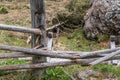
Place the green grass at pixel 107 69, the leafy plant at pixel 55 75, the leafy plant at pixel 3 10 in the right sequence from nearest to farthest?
the leafy plant at pixel 55 75
the green grass at pixel 107 69
the leafy plant at pixel 3 10

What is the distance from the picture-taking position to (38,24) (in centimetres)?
433

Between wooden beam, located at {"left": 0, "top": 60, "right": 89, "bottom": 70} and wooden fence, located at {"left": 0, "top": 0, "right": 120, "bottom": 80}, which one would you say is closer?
wooden fence, located at {"left": 0, "top": 0, "right": 120, "bottom": 80}

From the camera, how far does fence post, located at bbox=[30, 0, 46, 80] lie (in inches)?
167

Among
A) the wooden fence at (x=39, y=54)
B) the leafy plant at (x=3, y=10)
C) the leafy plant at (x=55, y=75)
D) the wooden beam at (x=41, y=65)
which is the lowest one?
the leafy plant at (x=55, y=75)

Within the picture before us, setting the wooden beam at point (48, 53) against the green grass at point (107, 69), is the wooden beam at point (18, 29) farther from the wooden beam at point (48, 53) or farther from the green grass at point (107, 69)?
the green grass at point (107, 69)

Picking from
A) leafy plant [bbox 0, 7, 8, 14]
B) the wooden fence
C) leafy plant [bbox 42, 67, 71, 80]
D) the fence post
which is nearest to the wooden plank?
the wooden fence

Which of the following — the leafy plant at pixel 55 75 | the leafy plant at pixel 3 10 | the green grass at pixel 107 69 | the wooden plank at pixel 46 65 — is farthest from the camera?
the leafy plant at pixel 3 10

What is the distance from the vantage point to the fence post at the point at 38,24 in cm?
425

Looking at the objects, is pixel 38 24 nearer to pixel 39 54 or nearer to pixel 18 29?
pixel 18 29

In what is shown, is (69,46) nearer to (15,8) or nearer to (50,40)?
(50,40)

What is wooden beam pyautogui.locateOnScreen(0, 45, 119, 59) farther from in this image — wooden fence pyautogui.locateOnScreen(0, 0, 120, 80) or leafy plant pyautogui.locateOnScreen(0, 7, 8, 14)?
leafy plant pyautogui.locateOnScreen(0, 7, 8, 14)

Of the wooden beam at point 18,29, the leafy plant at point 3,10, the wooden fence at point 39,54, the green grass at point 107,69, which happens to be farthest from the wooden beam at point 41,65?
the leafy plant at point 3,10

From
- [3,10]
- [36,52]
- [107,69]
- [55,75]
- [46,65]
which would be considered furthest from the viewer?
[3,10]

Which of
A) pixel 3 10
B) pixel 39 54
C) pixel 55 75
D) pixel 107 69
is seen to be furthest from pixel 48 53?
pixel 3 10
